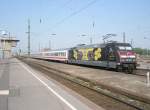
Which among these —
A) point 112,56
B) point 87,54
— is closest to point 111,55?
point 112,56

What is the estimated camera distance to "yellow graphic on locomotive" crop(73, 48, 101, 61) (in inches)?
1380

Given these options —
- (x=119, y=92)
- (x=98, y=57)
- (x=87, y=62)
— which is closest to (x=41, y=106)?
(x=119, y=92)

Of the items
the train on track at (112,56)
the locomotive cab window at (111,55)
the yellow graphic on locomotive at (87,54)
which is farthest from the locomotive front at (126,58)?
the yellow graphic on locomotive at (87,54)

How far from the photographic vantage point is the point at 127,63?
94.6 ft

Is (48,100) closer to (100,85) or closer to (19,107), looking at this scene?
(19,107)

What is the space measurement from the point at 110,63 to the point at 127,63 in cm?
214

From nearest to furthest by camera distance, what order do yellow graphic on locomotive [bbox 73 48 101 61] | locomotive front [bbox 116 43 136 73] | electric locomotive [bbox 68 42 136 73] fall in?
locomotive front [bbox 116 43 136 73], electric locomotive [bbox 68 42 136 73], yellow graphic on locomotive [bbox 73 48 101 61]

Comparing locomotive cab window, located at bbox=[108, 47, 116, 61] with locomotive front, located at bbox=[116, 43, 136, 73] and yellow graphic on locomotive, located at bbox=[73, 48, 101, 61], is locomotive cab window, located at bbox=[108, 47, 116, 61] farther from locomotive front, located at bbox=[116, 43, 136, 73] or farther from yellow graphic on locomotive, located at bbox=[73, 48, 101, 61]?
yellow graphic on locomotive, located at bbox=[73, 48, 101, 61]

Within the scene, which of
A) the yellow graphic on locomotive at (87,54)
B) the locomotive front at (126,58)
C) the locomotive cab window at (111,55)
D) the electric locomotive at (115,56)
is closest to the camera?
the locomotive front at (126,58)

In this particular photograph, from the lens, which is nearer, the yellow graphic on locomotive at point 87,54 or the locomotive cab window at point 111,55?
the locomotive cab window at point 111,55

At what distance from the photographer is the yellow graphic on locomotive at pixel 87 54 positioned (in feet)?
115

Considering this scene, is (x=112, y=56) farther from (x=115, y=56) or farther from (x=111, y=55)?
(x=115, y=56)

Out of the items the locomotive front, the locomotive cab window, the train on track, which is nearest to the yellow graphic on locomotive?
the train on track

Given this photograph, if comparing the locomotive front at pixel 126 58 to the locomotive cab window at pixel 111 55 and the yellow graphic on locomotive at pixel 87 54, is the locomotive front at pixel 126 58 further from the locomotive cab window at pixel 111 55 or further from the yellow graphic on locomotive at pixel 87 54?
the yellow graphic on locomotive at pixel 87 54
